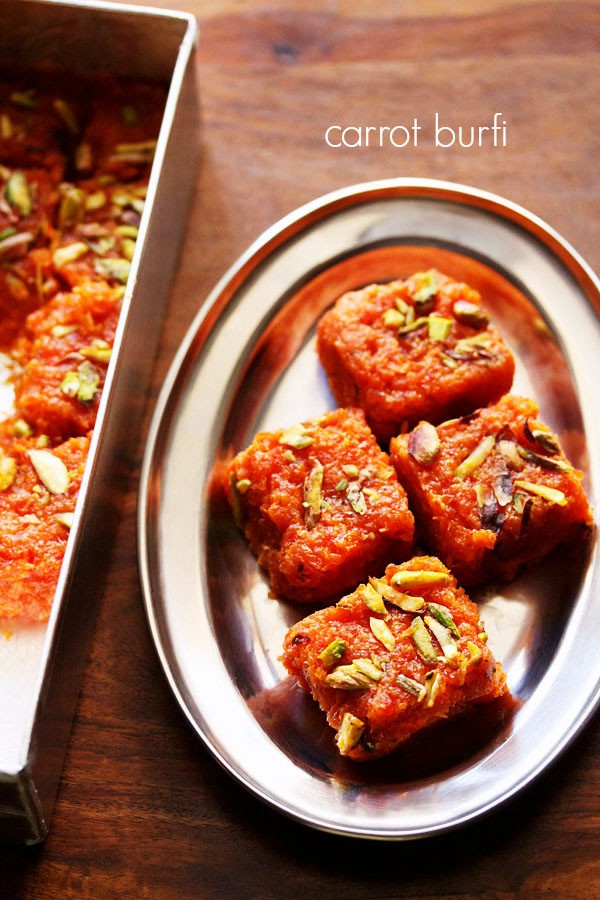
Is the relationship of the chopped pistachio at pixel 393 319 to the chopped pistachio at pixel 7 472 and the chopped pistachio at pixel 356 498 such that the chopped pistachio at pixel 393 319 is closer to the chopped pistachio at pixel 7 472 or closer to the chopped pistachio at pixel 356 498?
the chopped pistachio at pixel 356 498

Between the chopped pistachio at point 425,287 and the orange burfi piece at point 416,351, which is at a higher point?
the chopped pistachio at point 425,287

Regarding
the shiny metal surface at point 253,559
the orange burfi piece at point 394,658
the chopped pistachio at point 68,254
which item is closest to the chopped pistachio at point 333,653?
the orange burfi piece at point 394,658

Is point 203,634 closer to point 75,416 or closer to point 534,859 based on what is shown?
point 75,416

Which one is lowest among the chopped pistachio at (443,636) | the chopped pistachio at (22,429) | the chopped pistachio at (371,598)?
the chopped pistachio at (443,636)

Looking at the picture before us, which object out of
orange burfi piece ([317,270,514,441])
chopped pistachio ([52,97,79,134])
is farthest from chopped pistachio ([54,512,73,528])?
chopped pistachio ([52,97,79,134])

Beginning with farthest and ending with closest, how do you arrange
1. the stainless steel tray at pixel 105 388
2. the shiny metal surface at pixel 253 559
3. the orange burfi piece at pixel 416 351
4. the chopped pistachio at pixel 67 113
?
the chopped pistachio at pixel 67 113 < the orange burfi piece at pixel 416 351 < the shiny metal surface at pixel 253 559 < the stainless steel tray at pixel 105 388

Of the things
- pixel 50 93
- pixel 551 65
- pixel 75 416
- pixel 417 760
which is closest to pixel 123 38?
pixel 50 93
